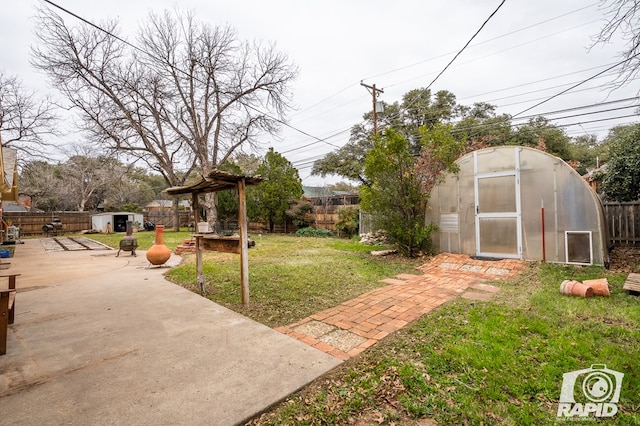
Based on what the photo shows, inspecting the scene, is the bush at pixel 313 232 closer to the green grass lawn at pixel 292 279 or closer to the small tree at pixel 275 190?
the small tree at pixel 275 190

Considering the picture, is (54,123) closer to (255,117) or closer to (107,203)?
(255,117)

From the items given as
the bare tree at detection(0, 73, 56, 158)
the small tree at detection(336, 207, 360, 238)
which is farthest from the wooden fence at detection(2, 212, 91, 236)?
the small tree at detection(336, 207, 360, 238)

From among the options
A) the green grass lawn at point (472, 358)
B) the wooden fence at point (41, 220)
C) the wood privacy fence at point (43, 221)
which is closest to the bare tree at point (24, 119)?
the wood privacy fence at point (43, 221)

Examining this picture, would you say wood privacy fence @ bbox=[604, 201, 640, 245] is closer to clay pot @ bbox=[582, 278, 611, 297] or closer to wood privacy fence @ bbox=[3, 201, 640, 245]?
wood privacy fence @ bbox=[3, 201, 640, 245]

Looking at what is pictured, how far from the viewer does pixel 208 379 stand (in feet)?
6.66

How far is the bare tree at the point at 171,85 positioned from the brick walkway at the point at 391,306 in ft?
41.0

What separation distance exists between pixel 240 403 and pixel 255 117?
15.4 metres

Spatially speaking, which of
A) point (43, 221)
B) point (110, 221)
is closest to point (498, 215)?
point (110, 221)

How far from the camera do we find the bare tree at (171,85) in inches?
509

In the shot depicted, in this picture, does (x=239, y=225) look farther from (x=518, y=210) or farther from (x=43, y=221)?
(x=43, y=221)

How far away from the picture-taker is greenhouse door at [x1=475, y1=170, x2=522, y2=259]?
6.44 meters

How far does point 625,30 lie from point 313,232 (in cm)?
1185

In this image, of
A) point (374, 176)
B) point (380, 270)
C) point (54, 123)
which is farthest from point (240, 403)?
point (54, 123)

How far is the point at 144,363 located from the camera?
2275 mm
